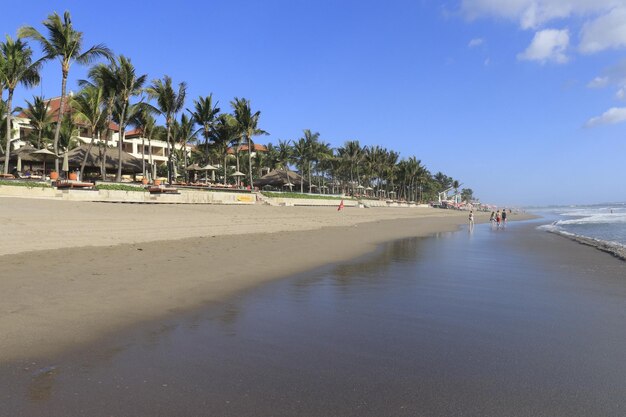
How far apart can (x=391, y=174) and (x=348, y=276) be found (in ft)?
272

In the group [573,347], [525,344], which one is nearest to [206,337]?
[525,344]

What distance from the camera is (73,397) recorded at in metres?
3.46

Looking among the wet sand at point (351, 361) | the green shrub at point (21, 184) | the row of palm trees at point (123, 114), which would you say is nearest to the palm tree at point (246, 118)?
the row of palm trees at point (123, 114)

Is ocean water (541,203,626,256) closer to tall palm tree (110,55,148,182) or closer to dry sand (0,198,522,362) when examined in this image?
dry sand (0,198,522,362)

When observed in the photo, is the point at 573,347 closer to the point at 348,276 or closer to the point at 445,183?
the point at 348,276

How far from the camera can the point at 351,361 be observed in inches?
176

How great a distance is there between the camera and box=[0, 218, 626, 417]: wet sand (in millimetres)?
3457

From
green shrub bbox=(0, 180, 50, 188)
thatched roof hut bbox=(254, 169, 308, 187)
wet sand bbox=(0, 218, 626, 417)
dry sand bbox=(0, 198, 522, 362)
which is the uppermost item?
thatched roof hut bbox=(254, 169, 308, 187)

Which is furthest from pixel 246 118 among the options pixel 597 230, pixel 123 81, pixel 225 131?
pixel 597 230

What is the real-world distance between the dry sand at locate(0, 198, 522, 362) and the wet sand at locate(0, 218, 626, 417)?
678mm

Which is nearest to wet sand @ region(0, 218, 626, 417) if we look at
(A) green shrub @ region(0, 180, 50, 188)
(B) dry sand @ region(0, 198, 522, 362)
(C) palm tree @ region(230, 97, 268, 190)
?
(B) dry sand @ region(0, 198, 522, 362)

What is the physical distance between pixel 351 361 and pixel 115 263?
712 cm

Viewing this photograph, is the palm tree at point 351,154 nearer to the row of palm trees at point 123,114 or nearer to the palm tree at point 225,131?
the row of palm trees at point 123,114

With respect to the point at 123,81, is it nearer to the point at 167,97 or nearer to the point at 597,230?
the point at 167,97
